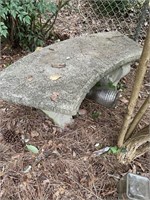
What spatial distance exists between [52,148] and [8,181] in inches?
14.9

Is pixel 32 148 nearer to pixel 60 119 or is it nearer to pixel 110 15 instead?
pixel 60 119

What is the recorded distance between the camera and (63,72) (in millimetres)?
2264

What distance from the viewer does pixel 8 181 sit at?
1.96 metres

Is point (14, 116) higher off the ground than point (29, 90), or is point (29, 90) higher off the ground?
point (29, 90)

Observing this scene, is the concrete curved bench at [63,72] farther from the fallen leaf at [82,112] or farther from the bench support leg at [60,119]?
the fallen leaf at [82,112]

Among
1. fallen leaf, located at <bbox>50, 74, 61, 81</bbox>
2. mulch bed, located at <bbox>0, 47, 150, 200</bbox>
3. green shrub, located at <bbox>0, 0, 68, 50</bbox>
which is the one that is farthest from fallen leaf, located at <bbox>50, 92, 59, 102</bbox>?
green shrub, located at <bbox>0, 0, 68, 50</bbox>

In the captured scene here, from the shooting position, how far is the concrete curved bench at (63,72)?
2.02m

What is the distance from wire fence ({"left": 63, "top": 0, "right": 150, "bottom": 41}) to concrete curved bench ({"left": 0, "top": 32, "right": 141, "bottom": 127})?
38.7 inches

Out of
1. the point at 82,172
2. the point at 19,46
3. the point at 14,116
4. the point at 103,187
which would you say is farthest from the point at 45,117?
the point at 19,46

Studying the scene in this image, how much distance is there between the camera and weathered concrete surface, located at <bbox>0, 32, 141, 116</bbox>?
2.02 m

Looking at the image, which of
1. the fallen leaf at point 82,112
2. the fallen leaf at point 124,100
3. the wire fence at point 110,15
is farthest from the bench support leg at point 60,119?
the wire fence at point 110,15

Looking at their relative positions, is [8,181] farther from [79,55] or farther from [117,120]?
[79,55]

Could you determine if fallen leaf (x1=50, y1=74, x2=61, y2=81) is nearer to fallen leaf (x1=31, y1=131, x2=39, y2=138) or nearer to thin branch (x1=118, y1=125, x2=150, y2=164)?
fallen leaf (x1=31, y1=131, x2=39, y2=138)

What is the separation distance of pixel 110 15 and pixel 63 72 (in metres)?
1.93
